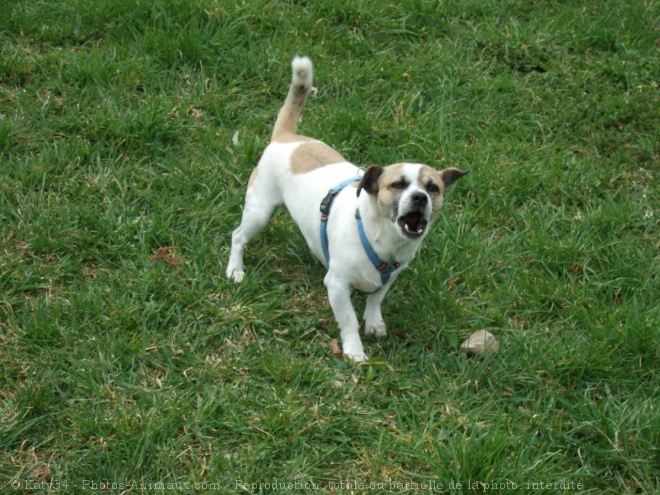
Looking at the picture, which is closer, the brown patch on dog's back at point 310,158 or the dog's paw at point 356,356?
the dog's paw at point 356,356

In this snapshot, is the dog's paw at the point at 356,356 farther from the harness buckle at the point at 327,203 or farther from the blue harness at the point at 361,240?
the harness buckle at the point at 327,203

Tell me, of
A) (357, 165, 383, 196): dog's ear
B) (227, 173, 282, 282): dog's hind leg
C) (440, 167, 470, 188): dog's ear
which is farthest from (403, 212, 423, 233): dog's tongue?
(227, 173, 282, 282): dog's hind leg

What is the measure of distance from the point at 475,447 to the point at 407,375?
669mm

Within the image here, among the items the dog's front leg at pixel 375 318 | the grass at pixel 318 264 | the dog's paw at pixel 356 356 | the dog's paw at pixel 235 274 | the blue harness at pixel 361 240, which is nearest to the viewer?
the grass at pixel 318 264

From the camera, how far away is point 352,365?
13.1 ft

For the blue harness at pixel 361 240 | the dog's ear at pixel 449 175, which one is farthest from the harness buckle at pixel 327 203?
the dog's ear at pixel 449 175

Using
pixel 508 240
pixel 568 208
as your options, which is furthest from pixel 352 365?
pixel 568 208

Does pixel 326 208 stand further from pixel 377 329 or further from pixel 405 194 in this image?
pixel 377 329

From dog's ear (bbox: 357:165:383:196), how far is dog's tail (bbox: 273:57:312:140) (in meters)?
1.00

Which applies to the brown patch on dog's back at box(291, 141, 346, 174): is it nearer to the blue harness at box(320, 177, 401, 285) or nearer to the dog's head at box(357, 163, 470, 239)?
the blue harness at box(320, 177, 401, 285)

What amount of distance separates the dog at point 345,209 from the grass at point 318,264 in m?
0.21

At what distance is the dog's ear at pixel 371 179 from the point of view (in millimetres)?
3717

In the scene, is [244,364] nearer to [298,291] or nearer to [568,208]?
[298,291]

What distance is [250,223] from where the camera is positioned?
14.6 ft
